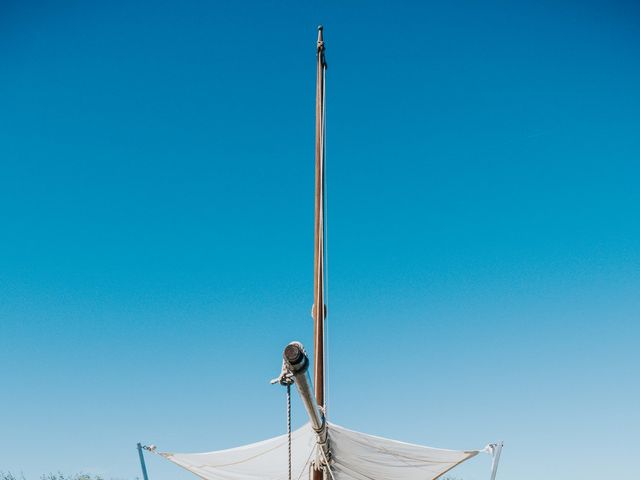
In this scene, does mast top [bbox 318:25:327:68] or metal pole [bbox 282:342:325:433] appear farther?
mast top [bbox 318:25:327:68]

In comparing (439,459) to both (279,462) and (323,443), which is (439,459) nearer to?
(279,462)

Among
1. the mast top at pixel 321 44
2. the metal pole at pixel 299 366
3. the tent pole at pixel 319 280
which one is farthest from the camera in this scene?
the mast top at pixel 321 44

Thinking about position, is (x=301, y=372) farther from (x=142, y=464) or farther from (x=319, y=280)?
(x=142, y=464)

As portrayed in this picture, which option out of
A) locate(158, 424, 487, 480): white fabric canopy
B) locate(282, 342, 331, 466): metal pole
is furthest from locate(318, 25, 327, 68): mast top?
locate(158, 424, 487, 480): white fabric canopy

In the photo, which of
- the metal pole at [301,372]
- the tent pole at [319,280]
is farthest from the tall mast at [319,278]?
the metal pole at [301,372]

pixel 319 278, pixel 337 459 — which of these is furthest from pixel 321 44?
pixel 337 459

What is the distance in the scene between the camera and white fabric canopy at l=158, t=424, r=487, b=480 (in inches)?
404

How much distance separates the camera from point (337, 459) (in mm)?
9984

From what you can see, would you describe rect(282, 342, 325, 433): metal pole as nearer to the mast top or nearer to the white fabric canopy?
Answer: the white fabric canopy

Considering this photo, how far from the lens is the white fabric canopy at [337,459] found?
10.3 meters

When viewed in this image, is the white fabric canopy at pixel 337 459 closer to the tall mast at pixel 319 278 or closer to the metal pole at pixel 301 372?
the tall mast at pixel 319 278

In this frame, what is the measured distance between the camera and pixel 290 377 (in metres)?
4.61

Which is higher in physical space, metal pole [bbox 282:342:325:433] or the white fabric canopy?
the white fabric canopy

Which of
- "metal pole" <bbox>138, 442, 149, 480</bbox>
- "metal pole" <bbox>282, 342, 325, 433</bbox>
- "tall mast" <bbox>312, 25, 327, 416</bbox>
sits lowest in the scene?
"metal pole" <bbox>282, 342, 325, 433</bbox>
